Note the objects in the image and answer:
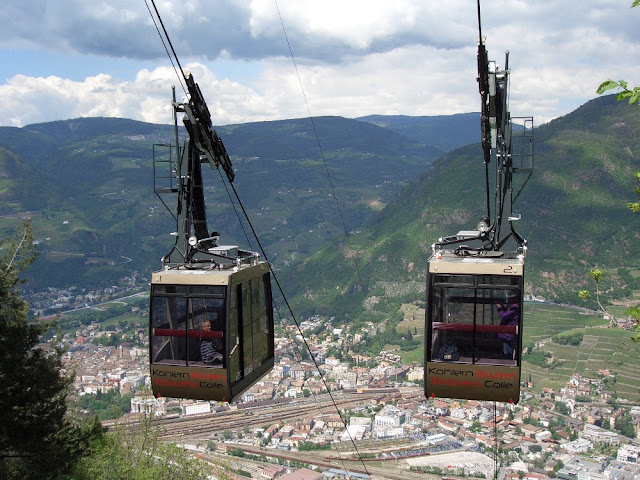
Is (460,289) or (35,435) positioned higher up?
(460,289)

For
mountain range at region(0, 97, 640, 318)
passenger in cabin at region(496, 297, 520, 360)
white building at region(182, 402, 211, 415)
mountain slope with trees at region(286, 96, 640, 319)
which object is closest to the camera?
passenger in cabin at region(496, 297, 520, 360)

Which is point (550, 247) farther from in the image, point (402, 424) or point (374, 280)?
point (402, 424)

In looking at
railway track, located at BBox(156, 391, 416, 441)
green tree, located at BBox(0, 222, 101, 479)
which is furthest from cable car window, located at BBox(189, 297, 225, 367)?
railway track, located at BBox(156, 391, 416, 441)

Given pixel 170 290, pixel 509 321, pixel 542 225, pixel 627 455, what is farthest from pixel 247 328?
pixel 542 225

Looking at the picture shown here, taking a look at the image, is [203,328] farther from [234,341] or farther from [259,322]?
[259,322]

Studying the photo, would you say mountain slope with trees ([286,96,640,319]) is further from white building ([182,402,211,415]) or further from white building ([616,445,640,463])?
white building ([616,445,640,463])

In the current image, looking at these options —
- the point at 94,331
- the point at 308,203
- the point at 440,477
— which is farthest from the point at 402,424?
the point at 308,203

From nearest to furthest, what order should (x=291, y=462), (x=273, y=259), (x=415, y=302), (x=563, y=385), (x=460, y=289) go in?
(x=460, y=289) < (x=291, y=462) < (x=563, y=385) < (x=415, y=302) < (x=273, y=259)
